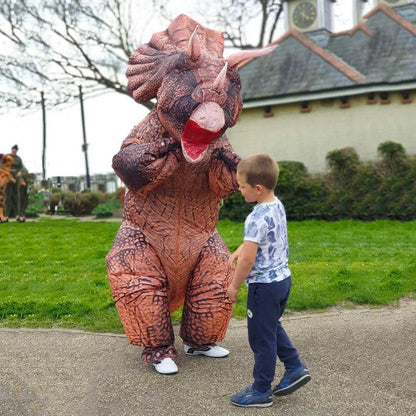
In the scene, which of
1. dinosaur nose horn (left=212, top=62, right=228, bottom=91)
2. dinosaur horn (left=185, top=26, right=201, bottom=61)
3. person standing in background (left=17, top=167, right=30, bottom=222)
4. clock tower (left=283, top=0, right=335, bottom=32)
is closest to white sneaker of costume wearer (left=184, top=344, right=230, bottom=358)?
dinosaur nose horn (left=212, top=62, right=228, bottom=91)

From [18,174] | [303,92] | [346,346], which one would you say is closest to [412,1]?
[303,92]

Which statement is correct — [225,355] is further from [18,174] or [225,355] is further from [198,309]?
[18,174]

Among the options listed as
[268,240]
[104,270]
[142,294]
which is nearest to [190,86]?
[268,240]

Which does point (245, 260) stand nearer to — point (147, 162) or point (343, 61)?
point (147, 162)

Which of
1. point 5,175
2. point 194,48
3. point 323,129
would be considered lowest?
point 5,175

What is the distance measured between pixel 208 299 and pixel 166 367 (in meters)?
0.49

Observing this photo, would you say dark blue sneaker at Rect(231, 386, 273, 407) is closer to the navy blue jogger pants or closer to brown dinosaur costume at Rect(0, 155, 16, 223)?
the navy blue jogger pants

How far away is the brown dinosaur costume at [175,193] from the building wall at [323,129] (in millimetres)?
11064

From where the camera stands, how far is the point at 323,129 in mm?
15016

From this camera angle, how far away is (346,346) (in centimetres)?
421

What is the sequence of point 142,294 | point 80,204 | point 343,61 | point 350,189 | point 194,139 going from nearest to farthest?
point 194,139
point 142,294
point 350,189
point 343,61
point 80,204

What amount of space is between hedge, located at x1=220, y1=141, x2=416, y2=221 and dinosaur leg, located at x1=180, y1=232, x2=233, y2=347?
9.79 metres

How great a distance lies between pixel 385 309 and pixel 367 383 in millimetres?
1893

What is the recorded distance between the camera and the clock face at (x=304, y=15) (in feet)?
58.4
